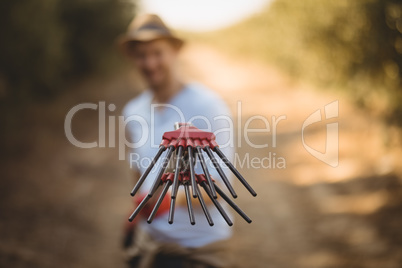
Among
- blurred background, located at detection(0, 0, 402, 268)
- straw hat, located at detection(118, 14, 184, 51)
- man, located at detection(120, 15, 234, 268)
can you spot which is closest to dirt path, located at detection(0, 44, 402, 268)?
blurred background, located at detection(0, 0, 402, 268)

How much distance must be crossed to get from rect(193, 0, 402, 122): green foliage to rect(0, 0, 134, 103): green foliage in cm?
506

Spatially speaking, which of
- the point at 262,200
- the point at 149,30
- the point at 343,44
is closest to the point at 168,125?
the point at 149,30

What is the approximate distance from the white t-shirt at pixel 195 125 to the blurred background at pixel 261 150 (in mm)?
2745

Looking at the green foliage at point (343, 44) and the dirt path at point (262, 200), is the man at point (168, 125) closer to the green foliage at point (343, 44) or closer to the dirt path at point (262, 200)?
the dirt path at point (262, 200)

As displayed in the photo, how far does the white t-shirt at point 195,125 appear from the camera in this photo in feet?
7.16

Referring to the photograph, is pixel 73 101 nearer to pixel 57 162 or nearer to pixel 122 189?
pixel 57 162

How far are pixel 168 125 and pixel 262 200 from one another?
4.76 m

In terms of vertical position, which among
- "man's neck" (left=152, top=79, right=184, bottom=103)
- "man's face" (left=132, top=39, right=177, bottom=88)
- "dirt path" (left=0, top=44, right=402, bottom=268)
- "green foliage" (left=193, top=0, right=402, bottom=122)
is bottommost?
"dirt path" (left=0, top=44, right=402, bottom=268)

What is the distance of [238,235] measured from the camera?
571 centimetres

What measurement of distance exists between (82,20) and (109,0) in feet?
3.76

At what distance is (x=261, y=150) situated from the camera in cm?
873

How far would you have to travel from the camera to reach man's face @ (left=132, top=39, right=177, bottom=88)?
8.18 ft

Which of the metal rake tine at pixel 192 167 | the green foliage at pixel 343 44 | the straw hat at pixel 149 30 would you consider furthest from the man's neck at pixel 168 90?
the green foliage at pixel 343 44

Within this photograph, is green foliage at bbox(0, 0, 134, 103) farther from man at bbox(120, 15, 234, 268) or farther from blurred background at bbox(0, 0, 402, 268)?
man at bbox(120, 15, 234, 268)
